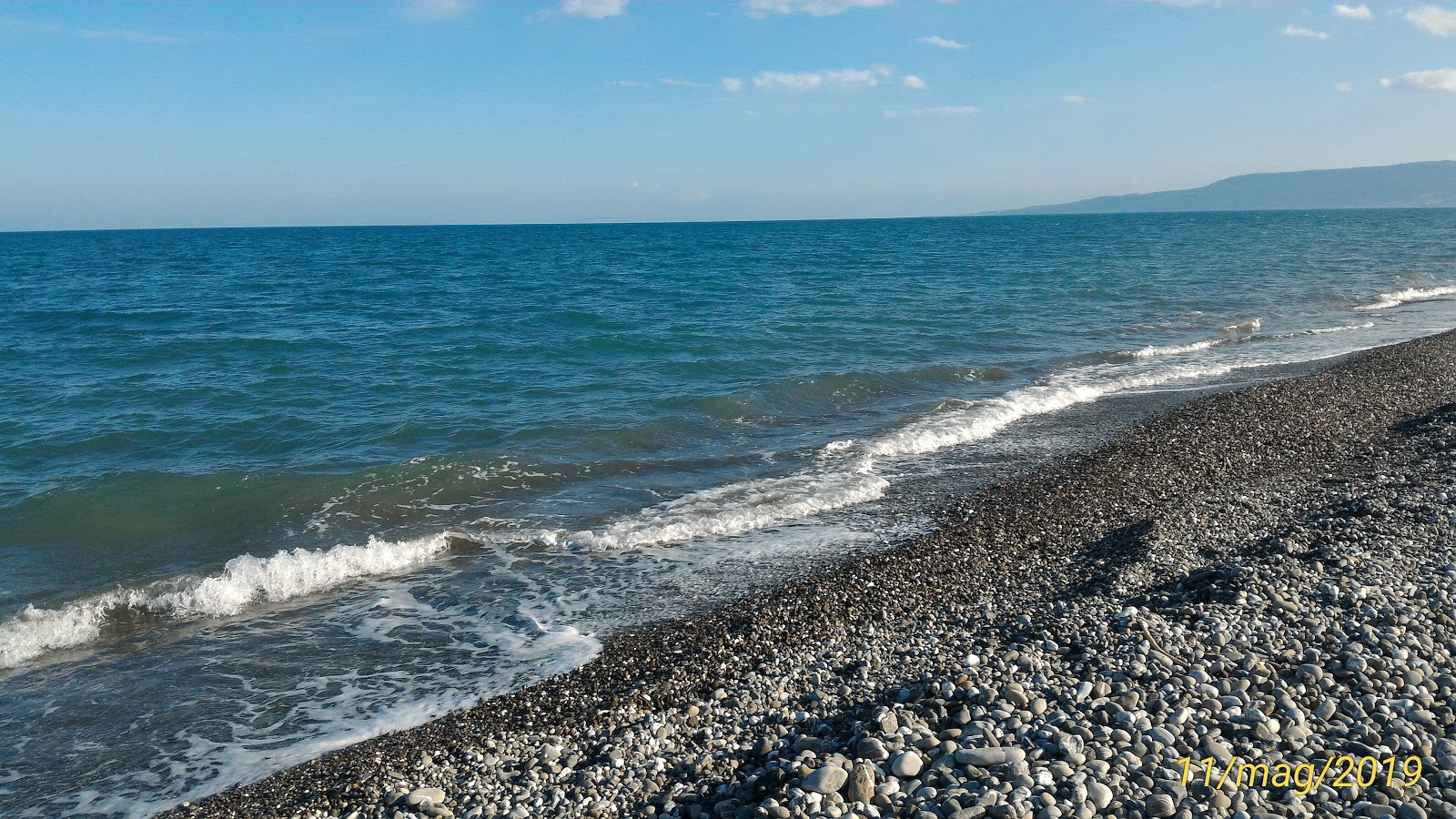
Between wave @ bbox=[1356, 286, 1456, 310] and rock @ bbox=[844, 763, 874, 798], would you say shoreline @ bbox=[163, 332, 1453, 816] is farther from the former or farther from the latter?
wave @ bbox=[1356, 286, 1456, 310]

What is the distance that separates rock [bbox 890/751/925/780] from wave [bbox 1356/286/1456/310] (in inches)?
1364

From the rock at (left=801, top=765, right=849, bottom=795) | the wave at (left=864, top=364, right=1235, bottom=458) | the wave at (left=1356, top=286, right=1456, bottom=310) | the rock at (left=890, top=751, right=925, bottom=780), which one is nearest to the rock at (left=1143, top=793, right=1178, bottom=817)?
the rock at (left=890, top=751, right=925, bottom=780)

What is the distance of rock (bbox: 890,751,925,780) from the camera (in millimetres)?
4918

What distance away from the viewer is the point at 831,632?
291 inches

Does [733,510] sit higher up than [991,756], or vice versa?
[991,756]

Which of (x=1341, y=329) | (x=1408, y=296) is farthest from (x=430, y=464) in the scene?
(x=1408, y=296)

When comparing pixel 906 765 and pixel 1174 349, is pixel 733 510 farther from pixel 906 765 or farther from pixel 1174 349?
pixel 1174 349

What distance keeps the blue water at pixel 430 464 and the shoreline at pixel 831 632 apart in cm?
74

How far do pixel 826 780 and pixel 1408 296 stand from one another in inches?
1596

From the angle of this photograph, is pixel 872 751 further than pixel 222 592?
No

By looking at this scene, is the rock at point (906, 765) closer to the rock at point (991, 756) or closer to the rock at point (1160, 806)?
the rock at point (991, 756)

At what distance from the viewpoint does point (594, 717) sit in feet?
20.4

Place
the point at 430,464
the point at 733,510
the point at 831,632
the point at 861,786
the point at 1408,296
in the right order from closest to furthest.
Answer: the point at 861,786 < the point at 831,632 < the point at 733,510 < the point at 430,464 < the point at 1408,296

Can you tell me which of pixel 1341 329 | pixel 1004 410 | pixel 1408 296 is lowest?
pixel 1004 410
